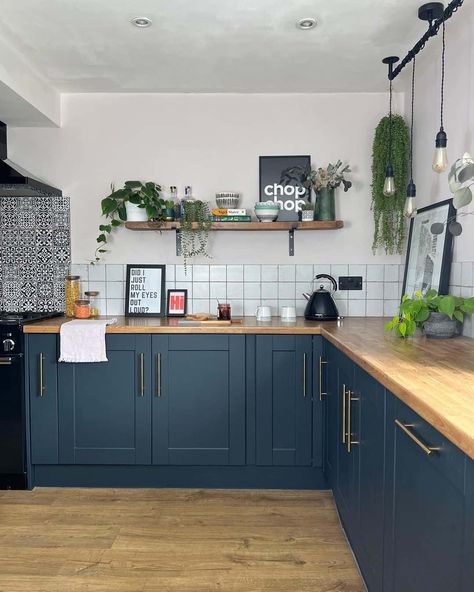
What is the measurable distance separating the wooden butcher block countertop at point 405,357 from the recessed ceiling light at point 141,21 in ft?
4.92

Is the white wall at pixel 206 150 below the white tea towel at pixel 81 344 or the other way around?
the other way around

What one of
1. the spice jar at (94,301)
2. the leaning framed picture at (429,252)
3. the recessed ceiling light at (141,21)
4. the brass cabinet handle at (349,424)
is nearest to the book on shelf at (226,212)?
the spice jar at (94,301)

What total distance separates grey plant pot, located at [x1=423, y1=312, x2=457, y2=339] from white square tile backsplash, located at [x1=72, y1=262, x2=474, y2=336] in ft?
3.98

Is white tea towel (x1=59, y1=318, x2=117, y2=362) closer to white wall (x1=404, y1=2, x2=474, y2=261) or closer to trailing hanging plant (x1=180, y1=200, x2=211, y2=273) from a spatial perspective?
trailing hanging plant (x1=180, y1=200, x2=211, y2=273)

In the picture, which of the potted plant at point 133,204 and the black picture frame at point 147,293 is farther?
the black picture frame at point 147,293

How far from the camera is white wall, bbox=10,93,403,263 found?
3500 mm

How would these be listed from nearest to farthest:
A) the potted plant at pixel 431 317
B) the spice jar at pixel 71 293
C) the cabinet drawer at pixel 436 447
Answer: the cabinet drawer at pixel 436 447
the potted plant at pixel 431 317
the spice jar at pixel 71 293

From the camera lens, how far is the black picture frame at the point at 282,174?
137 inches

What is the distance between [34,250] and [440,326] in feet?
8.38

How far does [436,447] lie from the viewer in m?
1.17

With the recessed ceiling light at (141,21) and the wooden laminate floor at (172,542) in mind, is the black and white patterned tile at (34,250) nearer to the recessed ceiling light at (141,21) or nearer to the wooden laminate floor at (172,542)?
the wooden laminate floor at (172,542)

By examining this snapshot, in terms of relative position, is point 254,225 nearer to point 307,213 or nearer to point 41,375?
point 307,213

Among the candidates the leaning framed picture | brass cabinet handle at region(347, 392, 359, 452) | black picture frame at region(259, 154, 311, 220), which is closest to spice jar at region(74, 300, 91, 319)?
black picture frame at region(259, 154, 311, 220)

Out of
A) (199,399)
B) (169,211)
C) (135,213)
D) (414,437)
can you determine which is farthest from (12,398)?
(414,437)
